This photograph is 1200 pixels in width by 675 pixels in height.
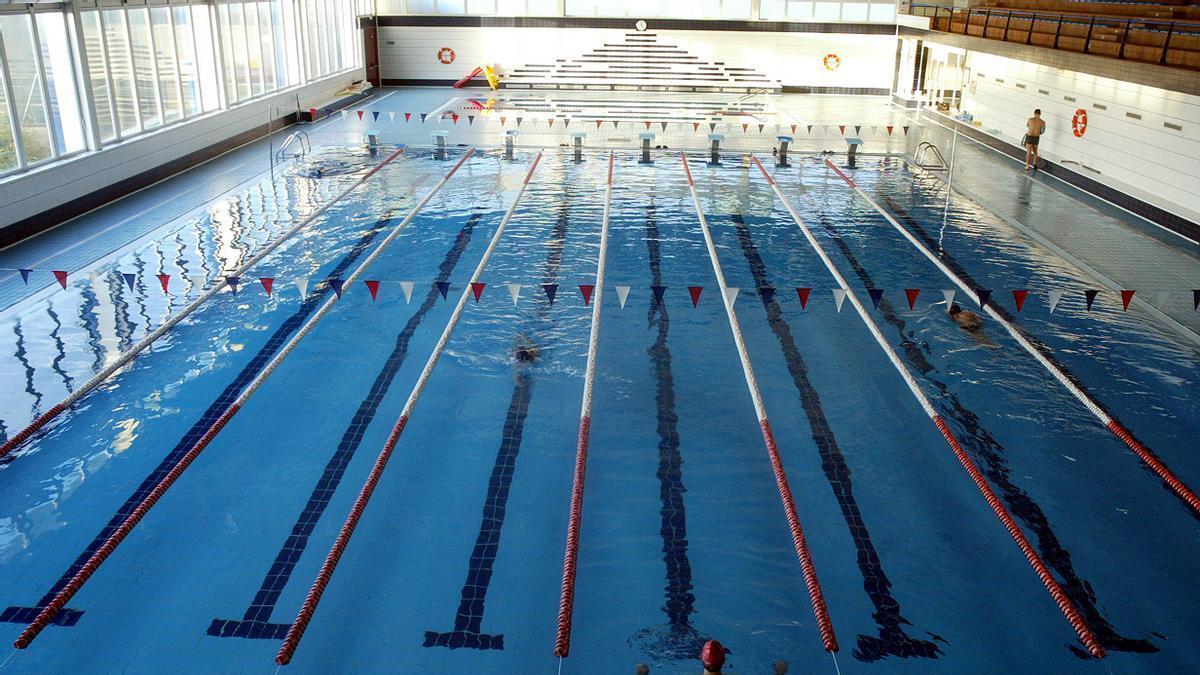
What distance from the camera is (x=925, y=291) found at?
28.5 feet

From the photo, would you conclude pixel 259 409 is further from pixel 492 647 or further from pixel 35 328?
pixel 492 647

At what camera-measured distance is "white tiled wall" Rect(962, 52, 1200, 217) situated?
10.7 meters

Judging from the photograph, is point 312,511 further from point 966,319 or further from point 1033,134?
point 1033,134

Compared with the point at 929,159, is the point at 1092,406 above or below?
below

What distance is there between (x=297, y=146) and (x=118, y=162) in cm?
415

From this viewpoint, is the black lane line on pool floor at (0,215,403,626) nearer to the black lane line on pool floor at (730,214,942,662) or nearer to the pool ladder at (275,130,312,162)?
the black lane line on pool floor at (730,214,942,662)

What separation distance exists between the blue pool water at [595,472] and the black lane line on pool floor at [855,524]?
2 centimetres

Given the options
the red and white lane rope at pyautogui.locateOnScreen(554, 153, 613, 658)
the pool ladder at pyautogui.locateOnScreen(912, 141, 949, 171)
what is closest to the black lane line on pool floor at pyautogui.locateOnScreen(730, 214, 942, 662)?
the red and white lane rope at pyautogui.locateOnScreen(554, 153, 613, 658)

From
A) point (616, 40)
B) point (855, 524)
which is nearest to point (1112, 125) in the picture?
point (855, 524)

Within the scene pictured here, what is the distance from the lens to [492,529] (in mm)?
4910

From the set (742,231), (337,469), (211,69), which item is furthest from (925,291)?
(211,69)

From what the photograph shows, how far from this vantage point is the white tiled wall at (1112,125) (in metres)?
10.7

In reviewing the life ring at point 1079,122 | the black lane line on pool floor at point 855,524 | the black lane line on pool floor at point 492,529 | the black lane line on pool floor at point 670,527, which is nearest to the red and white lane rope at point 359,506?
the black lane line on pool floor at point 492,529

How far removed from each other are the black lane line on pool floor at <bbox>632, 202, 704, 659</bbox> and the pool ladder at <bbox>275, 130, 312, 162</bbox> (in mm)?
8804
